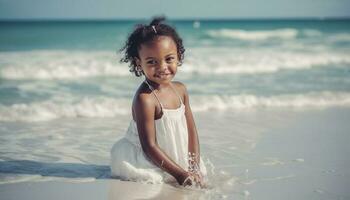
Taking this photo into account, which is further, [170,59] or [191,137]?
[191,137]

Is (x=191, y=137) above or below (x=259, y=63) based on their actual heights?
below

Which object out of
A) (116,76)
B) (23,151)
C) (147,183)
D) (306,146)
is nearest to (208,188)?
(147,183)

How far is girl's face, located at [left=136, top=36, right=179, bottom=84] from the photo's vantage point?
3408mm

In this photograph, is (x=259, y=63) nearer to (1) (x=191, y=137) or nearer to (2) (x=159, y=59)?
(1) (x=191, y=137)

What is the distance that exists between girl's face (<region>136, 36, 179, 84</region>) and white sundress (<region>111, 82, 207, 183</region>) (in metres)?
0.16

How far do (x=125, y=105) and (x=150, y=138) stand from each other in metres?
3.96

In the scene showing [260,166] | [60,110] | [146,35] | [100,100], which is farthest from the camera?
[100,100]

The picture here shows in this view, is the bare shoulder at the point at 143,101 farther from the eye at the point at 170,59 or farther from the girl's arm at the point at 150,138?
the eye at the point at 170,59

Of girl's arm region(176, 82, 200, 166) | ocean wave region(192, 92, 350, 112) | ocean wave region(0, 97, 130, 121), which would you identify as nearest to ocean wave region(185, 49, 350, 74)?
ocean wave region(192, 92, 350, 112)

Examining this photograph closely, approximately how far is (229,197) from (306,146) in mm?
1859

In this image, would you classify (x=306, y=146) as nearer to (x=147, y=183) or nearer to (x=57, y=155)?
(x=147, y=183)

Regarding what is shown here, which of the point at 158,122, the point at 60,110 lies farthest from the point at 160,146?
the point at 60,110

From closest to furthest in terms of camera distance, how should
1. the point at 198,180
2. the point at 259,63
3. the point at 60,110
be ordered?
the point at 198,180 → the point at 60,110 → the point at 259,63

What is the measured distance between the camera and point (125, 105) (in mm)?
7371
